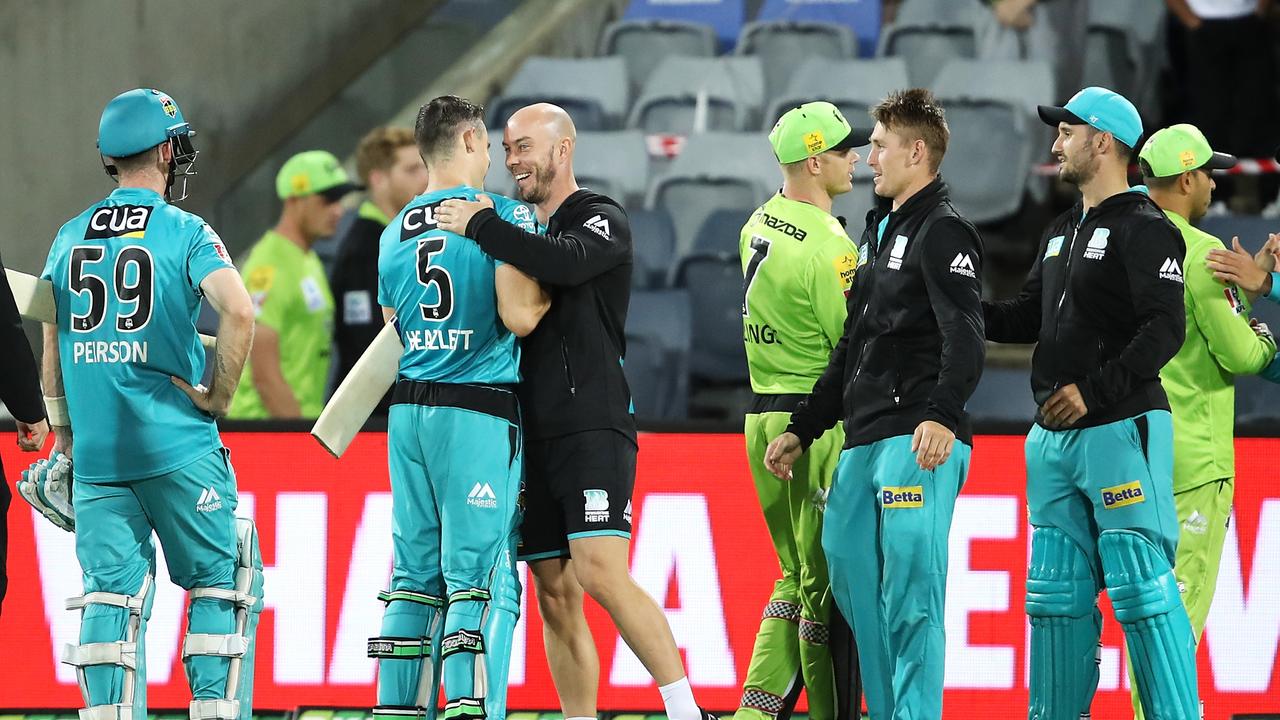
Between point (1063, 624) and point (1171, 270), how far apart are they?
1.23 m

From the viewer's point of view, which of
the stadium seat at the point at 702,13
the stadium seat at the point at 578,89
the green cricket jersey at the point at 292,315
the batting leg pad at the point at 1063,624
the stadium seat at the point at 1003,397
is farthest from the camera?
the stadium seat at the point at 702,13

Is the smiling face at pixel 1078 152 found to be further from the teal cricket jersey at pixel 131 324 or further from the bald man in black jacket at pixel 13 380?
the bald man in black jacket at pixel 13 380

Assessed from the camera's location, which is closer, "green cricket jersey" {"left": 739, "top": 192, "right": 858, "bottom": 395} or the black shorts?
the black shorts

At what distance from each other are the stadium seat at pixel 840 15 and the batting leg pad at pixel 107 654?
26.5 feet

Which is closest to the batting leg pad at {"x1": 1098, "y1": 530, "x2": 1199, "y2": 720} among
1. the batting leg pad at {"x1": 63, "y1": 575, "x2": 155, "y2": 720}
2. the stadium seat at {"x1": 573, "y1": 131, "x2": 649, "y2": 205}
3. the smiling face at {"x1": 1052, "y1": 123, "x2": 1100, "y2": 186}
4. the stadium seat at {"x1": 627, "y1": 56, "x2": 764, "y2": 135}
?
the smiling face at {"x1": 1052, "y1": 123, "x2": 1100, "y2": 186}

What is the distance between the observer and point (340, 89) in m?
12.1

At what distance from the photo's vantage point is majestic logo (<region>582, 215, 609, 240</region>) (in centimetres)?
562

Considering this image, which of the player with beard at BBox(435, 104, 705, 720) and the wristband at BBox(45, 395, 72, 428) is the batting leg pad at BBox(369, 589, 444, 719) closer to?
the player with beard at BBox(435, 104, 705, 720)

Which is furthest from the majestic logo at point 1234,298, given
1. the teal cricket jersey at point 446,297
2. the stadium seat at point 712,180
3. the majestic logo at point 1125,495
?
the stadium seat at point 712,180

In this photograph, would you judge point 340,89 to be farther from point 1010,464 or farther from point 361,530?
point 1010,464

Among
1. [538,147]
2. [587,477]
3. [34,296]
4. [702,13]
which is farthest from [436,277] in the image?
[702,13]

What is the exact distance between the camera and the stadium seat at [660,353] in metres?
8.85

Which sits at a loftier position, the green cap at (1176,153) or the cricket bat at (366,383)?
the green cap at (1176,153)

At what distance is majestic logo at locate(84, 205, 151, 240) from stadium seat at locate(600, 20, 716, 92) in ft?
24.5
